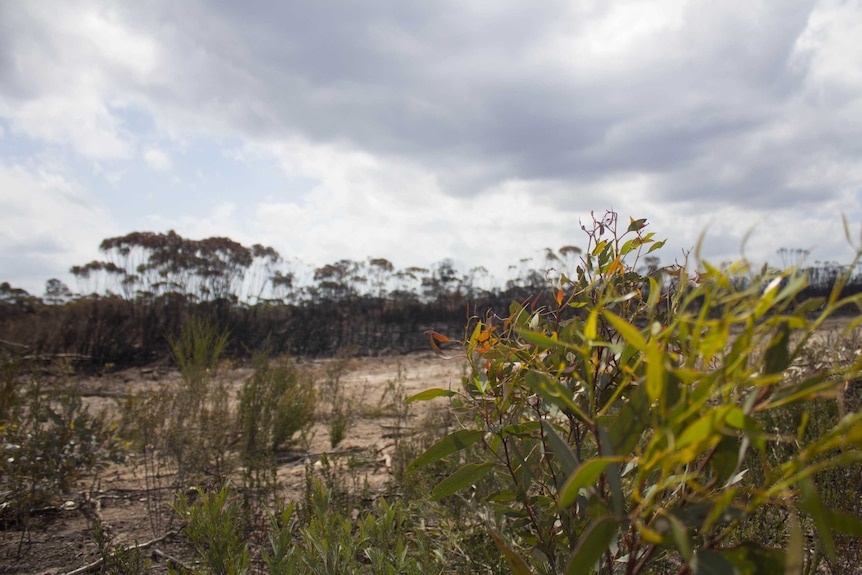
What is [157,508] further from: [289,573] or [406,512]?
[289,573]

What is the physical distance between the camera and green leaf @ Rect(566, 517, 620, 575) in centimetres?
52

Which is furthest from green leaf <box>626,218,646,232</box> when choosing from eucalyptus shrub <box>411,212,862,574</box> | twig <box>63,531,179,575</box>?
twig <box>63,531,179,575</box>

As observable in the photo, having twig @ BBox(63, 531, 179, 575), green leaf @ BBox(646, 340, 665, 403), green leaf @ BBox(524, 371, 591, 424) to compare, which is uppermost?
green leaf @ BBox(646, 340, 665, 403)

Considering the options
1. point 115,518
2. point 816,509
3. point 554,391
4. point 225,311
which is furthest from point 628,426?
point 225,311

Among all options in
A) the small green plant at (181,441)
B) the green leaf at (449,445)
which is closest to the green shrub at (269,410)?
the small green plant at (181,441)

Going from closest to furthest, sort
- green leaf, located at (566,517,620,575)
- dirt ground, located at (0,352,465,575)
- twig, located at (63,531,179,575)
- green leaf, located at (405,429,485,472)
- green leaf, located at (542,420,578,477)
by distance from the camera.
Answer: green leaf, located at (566,517,620,575), green leaf, located at (542,420,578,477), green leaf, located at (405,429,485,472), twig, located at (63,531,179,575), dirt ground, located at (0,352,465,575)

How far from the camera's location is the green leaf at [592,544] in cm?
52

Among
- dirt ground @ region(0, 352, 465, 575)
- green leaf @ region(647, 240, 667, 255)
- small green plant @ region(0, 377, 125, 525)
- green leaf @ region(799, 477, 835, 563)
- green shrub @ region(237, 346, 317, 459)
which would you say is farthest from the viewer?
green shrub @ region(237, 346, 317, 459)

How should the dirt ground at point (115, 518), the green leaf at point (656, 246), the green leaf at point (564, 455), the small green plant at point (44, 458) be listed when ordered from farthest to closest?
the small green plant at point (44, 458), the dirt ground at point (115, 518), the green leaf at point (656, 246), the green leaf at point (564, 455)

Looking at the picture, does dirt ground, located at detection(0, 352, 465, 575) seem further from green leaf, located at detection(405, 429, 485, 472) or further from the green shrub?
green leaf, located at detection(405, 429, 485, 472)

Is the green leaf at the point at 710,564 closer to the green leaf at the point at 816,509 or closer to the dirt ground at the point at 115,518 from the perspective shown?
the green leaf at the point at 816,509

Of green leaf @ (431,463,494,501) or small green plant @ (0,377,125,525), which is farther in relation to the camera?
small green plant @ (0,377,125,525)

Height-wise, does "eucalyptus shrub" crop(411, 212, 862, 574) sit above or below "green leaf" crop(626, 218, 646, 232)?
below

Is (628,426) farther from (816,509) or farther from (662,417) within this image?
(816,509)
